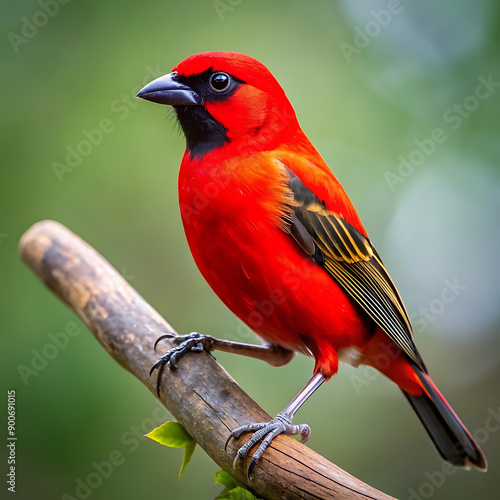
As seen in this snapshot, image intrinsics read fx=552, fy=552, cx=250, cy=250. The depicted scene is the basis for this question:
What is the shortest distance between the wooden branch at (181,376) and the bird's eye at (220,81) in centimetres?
147

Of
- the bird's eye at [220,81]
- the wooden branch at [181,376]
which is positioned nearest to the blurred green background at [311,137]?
the wooden branch at [181,376]

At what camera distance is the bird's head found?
2.92 metres

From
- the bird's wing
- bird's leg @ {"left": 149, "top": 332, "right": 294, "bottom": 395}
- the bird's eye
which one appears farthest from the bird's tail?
the bird's eye

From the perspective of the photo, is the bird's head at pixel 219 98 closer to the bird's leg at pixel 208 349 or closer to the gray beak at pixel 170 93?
the gray beak at pixel 170 93

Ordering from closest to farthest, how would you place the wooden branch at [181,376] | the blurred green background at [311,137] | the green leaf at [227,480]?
the wooden branch at [181,376] < the green leaf at [227,480] < the blurred green background at [311,137]

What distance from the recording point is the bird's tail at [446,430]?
3.38 m

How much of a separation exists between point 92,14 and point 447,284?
413 centimetres

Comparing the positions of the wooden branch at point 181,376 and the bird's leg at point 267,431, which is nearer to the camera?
the wooden branch at point 181,376

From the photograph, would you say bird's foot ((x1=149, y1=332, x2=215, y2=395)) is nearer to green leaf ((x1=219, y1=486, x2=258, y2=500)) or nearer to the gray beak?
green leaf ((x1=219, y1=486, x2=258, y2=500))

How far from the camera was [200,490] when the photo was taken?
468cm

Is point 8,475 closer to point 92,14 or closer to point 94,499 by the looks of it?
point 94,499

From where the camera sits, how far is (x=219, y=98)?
294 cm

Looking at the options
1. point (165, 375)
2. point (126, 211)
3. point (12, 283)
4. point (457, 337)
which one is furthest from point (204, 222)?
point (457, 337)

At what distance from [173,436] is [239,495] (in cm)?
61
